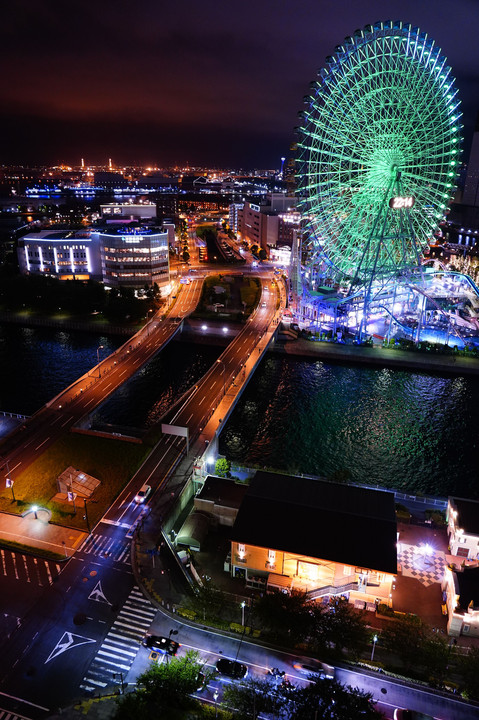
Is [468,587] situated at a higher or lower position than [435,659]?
higher

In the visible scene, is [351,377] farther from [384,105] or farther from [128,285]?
[128,285]

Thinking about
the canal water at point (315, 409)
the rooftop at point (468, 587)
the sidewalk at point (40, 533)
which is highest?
the rooftop at point (468, 587)

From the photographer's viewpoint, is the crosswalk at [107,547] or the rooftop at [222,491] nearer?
the crosswalk at [107,547]

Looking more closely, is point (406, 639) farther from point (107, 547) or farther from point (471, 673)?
point (107, 547)

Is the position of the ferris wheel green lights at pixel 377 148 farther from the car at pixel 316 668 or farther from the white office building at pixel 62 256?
the car at pixel 316 668

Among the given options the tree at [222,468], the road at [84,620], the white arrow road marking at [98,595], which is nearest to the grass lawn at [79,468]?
the road at [84,620]

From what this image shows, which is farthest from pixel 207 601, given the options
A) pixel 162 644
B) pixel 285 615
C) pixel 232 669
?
pixel 285 615
